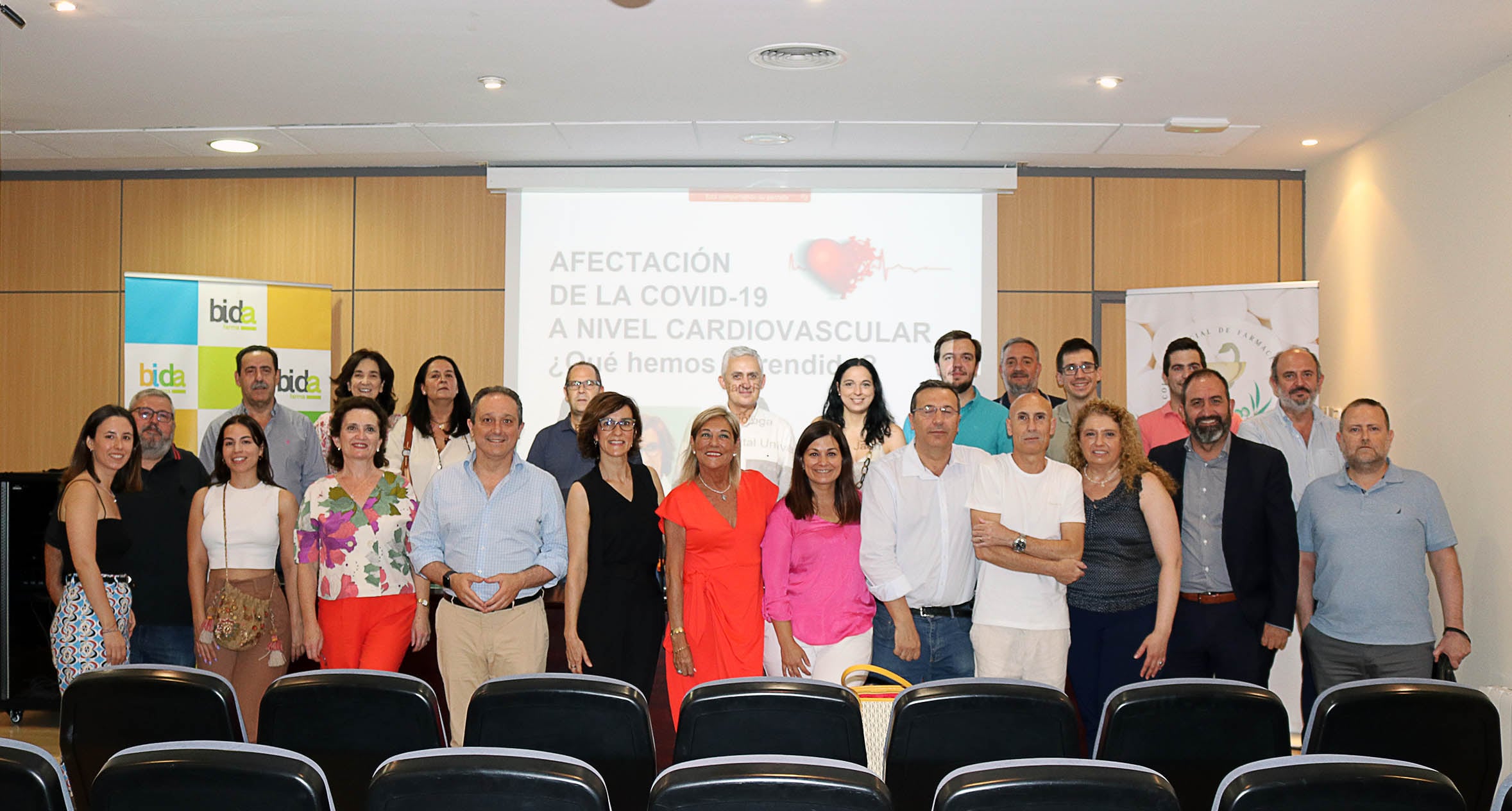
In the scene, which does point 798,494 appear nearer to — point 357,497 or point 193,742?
point 357,497

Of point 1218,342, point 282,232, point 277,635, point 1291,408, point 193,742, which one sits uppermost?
point 282,232

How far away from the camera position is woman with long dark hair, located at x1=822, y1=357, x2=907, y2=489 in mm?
4586

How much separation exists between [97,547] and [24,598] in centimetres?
192

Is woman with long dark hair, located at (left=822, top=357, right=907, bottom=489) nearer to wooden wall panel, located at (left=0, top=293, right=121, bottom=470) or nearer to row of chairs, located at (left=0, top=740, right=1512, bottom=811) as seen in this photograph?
row of chairs, located at (left=0, top=740, right=1512, bottom=811)

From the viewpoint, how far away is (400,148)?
681 centimetres

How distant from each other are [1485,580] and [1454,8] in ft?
8.63

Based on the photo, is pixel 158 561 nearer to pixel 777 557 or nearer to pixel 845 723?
pixel 777 557

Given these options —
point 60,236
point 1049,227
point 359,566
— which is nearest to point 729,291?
point 1049,227


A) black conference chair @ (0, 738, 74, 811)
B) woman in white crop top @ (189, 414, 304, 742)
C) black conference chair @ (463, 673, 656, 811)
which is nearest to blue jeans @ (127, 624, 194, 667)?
woman in white crop top @ (189, 414, 304, 742)

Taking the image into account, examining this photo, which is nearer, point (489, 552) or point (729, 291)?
point (489, 552)

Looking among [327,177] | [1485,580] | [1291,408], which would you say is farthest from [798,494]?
[327,177]

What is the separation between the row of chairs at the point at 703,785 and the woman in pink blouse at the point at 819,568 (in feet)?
6.41

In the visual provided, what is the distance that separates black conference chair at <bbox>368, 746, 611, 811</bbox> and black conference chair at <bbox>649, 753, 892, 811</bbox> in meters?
0.13

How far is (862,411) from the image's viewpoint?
4621 mm
